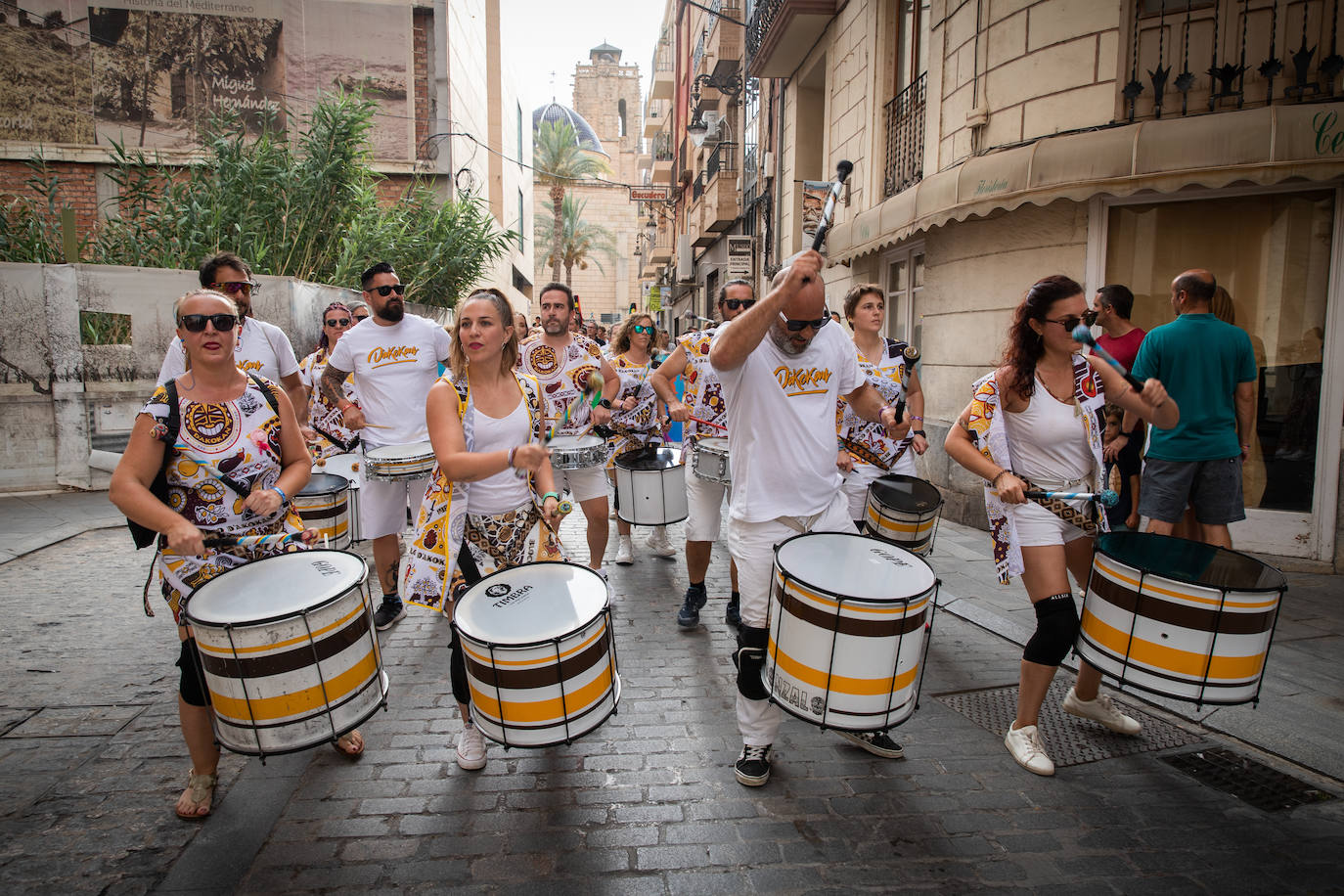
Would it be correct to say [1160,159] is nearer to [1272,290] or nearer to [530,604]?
[1272,290]

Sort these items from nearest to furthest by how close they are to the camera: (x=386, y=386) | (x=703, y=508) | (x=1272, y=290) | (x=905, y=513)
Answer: (x=905, y=513)
(x=386, y=386)
(x=703, y=508)
(x=1272, y=290)

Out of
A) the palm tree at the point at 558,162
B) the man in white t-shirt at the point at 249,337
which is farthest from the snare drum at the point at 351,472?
the palm tree at the point at 558,162

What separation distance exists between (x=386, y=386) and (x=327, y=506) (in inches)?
32.1

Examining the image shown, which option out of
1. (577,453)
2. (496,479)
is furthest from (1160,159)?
(496,479)

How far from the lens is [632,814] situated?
2961 millimetres

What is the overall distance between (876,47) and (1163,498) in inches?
330

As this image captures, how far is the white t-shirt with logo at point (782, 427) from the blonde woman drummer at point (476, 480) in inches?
32.2

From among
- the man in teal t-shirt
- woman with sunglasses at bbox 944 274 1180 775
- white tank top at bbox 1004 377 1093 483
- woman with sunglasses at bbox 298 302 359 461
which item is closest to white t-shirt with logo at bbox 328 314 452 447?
woman with sunglasses at bbox 298 302 359 461

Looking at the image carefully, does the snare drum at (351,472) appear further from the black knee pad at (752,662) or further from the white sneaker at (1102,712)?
the white sneaker at (1102,712)

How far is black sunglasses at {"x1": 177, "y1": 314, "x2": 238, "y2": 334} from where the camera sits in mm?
2885

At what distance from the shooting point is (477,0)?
87.4ft

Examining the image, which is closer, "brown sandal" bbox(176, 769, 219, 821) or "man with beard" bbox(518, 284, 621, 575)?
"brown sandal" bbox(176, 769, 219, 821)

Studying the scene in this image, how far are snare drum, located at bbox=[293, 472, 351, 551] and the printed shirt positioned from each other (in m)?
1.52

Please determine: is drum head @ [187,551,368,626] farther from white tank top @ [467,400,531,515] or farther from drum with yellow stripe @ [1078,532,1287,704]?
drum with yellow stripe @ [1078,532,1287,704]
